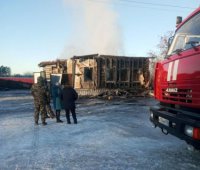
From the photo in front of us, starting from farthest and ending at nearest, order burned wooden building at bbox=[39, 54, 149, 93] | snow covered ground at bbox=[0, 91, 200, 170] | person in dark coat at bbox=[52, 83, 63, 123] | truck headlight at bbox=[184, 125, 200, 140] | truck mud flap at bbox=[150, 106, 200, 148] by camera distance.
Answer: burned wooden building at bbox=[39, 54, 149, 93] → person in dark coat at bbox=[52, 83, 63, 123] → snow covered ground at bbox=[0, 91, 200, 170] → truck mud flap at bbox=[150, 106, 200, 148] → truck headlight at bbox=[184, 125, 200, 140]

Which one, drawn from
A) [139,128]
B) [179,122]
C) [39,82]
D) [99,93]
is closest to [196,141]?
[179,122]

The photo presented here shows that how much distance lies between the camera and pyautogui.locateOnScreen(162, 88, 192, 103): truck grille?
5.31 meters

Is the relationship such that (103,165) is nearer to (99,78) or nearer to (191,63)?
(191,63)

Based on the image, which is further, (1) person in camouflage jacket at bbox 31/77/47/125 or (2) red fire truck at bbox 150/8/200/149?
(1) person in camouflage jacket at bbox 31/77/47/125

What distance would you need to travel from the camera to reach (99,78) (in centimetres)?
2673

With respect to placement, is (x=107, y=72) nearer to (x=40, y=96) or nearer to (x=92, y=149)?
(x=40, y=96)

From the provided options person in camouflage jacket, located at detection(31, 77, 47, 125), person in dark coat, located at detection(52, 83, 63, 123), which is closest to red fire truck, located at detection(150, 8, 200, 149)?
person in camouflage jacket, located at detection(31, 77, 47, 125)

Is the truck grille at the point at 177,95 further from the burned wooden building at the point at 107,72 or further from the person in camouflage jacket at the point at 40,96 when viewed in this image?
the burned wooden building at the point at 107,72

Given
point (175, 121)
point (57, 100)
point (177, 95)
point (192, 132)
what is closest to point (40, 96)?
point (57, 100)

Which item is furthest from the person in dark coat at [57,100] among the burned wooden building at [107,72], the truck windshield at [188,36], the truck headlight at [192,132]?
the burned wooden building at [107,72]

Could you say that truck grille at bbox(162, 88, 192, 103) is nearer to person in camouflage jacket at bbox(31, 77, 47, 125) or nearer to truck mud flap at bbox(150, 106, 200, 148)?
truck mud flap at bbox(150, 106, 200, 148)

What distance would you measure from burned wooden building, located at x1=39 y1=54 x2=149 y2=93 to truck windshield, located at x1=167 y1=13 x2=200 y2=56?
19.8 metres

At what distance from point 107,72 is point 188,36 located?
20844mm

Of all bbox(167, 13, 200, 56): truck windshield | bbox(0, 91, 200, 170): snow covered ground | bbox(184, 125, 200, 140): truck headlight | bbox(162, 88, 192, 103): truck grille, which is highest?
bbox(167, 13, 200, 56): truck windshield
